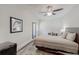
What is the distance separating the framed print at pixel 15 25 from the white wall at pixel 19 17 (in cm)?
6

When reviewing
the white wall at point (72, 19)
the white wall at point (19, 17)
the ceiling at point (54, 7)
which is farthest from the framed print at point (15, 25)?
the white wall at point (72, 19)

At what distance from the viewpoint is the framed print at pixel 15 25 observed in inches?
77.8

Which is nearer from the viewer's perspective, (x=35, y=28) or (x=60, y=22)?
(x=60, y=22)

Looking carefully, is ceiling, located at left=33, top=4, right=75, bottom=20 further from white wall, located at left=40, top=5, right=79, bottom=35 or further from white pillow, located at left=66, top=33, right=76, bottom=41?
white pillow, located at left=66, top=33, right=76, bottom=41

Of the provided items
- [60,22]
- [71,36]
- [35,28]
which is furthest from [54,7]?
[71,36]

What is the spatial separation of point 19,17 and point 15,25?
207 mm

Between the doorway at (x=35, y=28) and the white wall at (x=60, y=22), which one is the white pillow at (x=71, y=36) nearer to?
the white wall at (x=60, y=22)

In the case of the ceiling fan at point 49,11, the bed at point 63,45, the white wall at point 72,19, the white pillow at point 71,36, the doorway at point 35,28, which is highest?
the ceiling fan at point 49,11

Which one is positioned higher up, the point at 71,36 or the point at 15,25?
the point at 15,25

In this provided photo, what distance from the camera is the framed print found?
198 cm

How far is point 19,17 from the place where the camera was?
2.01 m

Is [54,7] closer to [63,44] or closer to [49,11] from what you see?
[49,11]
